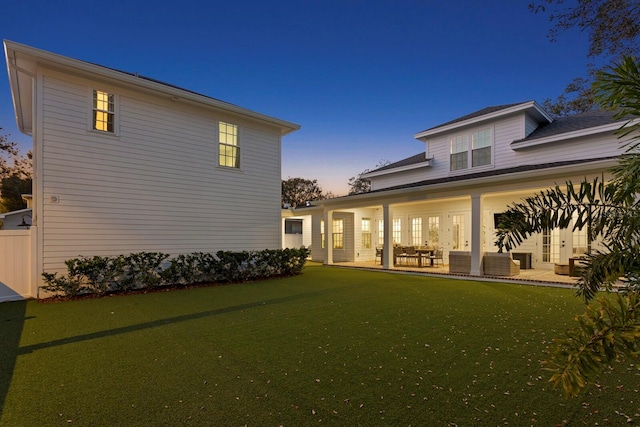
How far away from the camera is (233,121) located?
1155 centimetres

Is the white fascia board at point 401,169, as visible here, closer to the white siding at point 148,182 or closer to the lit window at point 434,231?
the lit window at point 434,231

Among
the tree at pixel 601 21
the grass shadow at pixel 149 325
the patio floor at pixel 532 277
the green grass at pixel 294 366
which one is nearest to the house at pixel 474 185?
the patio floor at pixel 532 277

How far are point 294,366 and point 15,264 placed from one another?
7810 millimetres

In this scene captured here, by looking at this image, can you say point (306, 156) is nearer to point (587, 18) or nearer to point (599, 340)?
point (587, 18)

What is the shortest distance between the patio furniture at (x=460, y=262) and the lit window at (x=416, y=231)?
12.7ft

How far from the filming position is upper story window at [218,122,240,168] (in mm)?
11328

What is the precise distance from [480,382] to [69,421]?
3.74 m

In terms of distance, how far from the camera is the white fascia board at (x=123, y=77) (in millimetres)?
7402

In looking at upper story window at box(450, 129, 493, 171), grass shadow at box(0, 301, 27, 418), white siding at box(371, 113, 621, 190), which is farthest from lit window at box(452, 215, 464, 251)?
grass shadow at box(0, 301, 27, 418)

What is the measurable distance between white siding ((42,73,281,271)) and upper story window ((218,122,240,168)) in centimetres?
22

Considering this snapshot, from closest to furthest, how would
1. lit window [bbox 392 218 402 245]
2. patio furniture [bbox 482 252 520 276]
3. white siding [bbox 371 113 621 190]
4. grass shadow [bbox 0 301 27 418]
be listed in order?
grass shadow [bbox 0 301 27 418]
patio furniture [bbox 482 252 520 276]
white siding [bbox 371 113 621 190]
lit window [bbox 392 218 402 245]

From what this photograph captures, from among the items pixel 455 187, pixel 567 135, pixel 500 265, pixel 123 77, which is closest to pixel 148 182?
pixel 123 77

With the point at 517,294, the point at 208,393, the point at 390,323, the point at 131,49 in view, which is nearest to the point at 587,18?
the point at 517,294

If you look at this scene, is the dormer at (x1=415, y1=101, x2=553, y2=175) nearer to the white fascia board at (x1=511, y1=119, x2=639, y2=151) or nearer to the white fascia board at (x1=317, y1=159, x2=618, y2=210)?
the white fascia board at (x1=511, y1=119, x2=639, y2=151)
